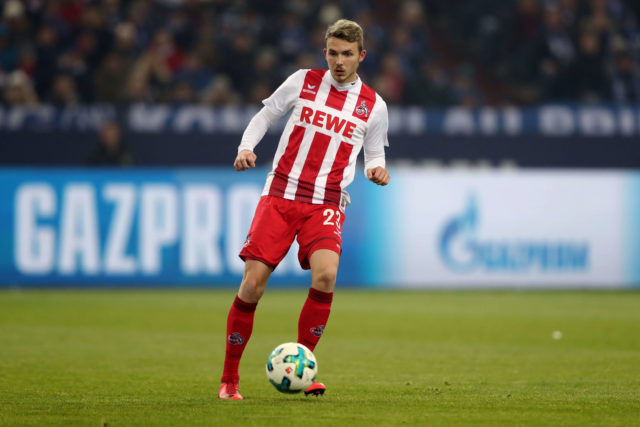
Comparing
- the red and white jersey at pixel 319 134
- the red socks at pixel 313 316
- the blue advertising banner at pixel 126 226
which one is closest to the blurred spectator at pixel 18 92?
the blue advertising banner at pixel 126 226

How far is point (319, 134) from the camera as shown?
240 inches

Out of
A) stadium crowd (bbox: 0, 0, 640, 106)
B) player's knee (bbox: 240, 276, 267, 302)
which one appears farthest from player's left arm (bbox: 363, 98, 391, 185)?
stadium crowd (bbox: 0, 0, 640, 106)

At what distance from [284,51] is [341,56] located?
11.5 m

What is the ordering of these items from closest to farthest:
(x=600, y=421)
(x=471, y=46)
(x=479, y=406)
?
(x=600, y=421), (x=479, y=406), (x=471, y=46)

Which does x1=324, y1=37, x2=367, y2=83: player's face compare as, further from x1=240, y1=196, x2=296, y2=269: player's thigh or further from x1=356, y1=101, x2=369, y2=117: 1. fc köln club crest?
x1=240, y1=196, x2=296, y2=269: player's thigh

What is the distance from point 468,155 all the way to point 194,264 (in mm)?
4285

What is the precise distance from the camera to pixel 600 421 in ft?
16.8

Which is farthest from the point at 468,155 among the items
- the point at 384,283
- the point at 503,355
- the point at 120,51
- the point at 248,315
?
the point at 248,315

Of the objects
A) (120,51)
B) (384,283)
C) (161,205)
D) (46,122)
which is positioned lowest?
(384,283)

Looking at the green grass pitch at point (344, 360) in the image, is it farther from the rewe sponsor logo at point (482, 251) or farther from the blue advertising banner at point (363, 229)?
the rewe sponsor logo at point (482, 251)

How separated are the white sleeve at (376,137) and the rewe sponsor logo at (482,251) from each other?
8.22 metres

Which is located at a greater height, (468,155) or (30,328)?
(468,155)

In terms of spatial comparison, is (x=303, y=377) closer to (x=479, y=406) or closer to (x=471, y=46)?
(x=479, y=406)

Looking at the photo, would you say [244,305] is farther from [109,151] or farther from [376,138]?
[109,151]
